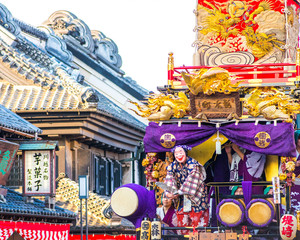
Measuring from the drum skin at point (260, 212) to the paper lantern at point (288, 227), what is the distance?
1.10 ft

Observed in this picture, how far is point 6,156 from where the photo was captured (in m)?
21.3

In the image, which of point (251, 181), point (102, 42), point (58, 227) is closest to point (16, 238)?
point (58, 227)

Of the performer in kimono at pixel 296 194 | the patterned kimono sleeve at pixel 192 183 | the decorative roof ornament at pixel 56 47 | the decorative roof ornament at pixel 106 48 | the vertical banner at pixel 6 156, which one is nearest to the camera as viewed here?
the patterned kimono sleeve at pixel 192 183

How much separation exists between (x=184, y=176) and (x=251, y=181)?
1170mm

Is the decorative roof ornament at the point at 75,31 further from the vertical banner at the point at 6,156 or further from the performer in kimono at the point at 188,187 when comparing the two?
the performer in kimono at the point at 188,187

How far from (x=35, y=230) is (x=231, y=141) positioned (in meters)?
6.68

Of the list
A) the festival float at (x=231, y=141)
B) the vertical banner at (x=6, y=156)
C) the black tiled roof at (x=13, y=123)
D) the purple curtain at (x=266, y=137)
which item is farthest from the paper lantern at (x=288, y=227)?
the vertical banner at (x=6, y=156)

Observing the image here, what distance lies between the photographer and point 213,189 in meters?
16.6

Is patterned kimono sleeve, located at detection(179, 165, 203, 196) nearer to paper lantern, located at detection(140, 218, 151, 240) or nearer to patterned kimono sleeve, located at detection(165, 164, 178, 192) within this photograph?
patterned kimono sleeve, located at detection(165, 164, 178, 192)

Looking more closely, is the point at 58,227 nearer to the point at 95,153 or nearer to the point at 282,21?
the point at 95,153

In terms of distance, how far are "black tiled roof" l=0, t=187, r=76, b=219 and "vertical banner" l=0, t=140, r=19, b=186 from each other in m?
0.53

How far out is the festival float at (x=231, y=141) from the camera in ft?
50.8

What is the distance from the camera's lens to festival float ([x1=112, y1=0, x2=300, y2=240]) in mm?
15492

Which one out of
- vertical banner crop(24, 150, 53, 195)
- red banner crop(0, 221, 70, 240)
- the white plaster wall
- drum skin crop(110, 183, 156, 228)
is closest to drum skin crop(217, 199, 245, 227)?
drum skin crop(110, 183, 156, 228)
